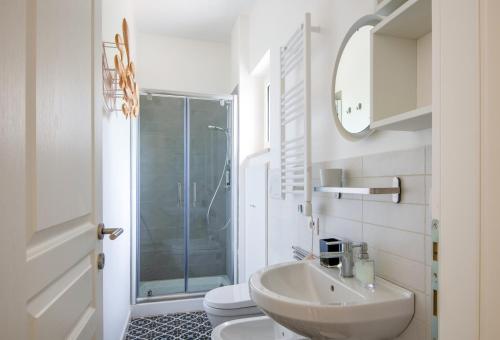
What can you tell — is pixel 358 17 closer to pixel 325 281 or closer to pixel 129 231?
pixel 325 281

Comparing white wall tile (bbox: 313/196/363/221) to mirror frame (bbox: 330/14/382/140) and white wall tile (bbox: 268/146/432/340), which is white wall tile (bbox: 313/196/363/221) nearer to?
white wall tile (bbox: 268/146/432/340)

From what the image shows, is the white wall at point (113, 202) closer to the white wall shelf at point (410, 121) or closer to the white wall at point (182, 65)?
the white wall at point (182, 65)

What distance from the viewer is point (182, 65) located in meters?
3.57

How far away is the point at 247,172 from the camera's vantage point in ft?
9.96

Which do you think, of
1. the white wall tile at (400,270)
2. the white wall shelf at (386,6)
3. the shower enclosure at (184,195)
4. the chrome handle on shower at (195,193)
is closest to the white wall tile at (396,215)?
the white wall tile at (400,270)

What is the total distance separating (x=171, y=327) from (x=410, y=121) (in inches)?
103

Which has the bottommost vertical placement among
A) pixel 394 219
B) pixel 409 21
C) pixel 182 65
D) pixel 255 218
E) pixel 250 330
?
pixel 250 330

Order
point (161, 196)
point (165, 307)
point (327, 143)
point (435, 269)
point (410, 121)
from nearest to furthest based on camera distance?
point (435, 269) → point (410, 121) → point (327, 143) → point (165, 307) → point (161, 196)

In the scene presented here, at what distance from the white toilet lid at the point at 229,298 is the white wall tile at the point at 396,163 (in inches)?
46.5

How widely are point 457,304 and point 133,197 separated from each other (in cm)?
295

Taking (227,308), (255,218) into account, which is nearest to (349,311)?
(227,308)

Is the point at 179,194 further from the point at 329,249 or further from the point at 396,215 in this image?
the point at 396,215

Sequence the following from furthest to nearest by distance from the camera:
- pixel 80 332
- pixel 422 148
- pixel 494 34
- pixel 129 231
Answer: pixel 129 231, pixel 422 148, pixel 80 332, pixel 494 34

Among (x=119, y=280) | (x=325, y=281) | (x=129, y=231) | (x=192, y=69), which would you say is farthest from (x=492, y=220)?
(x=192, y=69)
